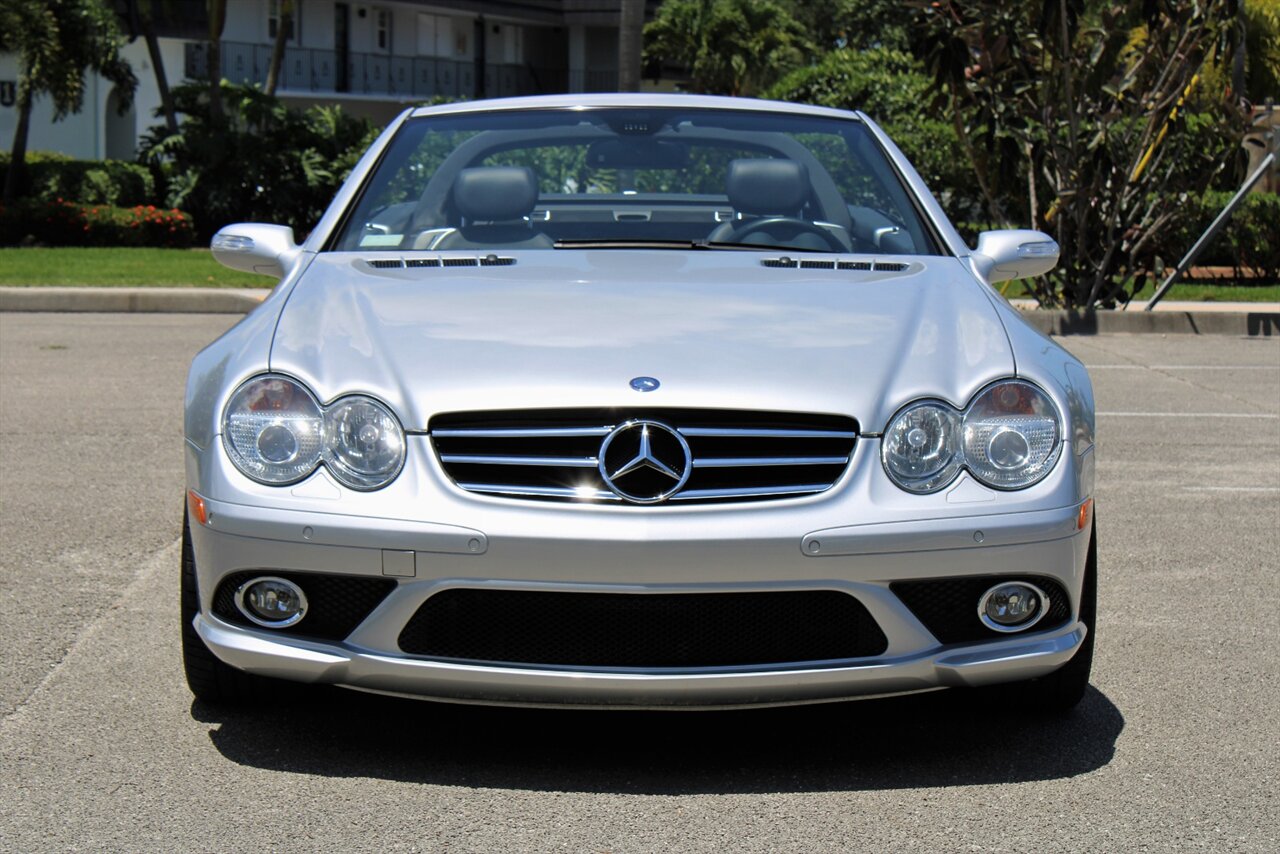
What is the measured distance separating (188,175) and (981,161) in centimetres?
1491

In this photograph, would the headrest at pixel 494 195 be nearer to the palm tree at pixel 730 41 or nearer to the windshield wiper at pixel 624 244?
the windshield wiper at pixel 624 244

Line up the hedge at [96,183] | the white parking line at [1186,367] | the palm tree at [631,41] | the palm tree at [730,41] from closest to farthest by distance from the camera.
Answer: the white parking line at [1186,367]
the palm tree at [631,41]
the hedge at [96,183]
the palm tree at [730,41]

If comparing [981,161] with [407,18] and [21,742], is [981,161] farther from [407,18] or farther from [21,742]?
[407,18]

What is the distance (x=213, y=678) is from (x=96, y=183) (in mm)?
23572

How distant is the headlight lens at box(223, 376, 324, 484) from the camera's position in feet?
11.4

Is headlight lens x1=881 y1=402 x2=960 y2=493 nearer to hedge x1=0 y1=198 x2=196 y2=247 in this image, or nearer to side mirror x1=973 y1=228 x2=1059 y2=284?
side mirror x1=973 y1=228 x2=1059 y2=284

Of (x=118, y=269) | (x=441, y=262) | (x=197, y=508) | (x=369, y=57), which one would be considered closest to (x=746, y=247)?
(x=441, y=262)

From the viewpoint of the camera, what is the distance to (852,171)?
17.3ft

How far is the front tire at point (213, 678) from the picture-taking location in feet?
12.4

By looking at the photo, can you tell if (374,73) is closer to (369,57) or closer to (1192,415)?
(369,57)

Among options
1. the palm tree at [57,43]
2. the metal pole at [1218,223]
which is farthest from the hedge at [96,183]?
the metal pole at [1218,223]

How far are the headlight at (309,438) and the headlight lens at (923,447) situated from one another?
0.97 m

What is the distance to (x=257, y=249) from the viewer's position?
4.71 meters

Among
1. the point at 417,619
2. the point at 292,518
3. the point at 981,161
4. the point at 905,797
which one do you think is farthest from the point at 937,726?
the point at 981,161
